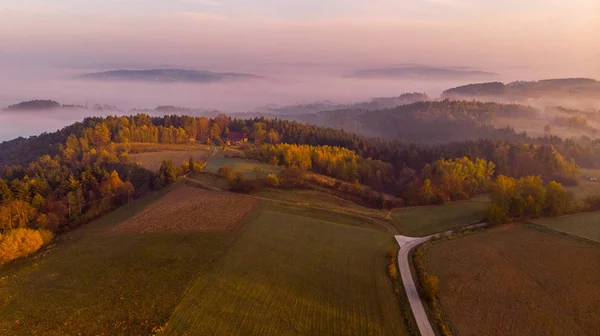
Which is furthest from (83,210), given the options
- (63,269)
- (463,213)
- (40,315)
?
(463,213)

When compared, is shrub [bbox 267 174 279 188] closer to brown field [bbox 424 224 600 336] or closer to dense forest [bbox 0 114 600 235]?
dense forest [bbox 0 114 600 235]

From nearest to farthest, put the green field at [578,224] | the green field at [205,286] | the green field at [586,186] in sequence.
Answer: the green field at [205,286] → the green field at [578,224] → the green field at [586,186]

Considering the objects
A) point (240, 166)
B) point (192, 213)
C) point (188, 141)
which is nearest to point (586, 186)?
point (240, 166)

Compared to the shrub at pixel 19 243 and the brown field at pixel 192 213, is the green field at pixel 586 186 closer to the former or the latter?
the brown field at pixel 192 213

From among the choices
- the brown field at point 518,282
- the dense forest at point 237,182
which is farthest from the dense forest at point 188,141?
the brown field at point 518,282

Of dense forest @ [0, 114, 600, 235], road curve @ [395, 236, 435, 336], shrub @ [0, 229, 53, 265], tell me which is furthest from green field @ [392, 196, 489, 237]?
shrub @ [0, 229, 53, 265]

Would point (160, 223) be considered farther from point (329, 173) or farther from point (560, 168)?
point (560, 168)
